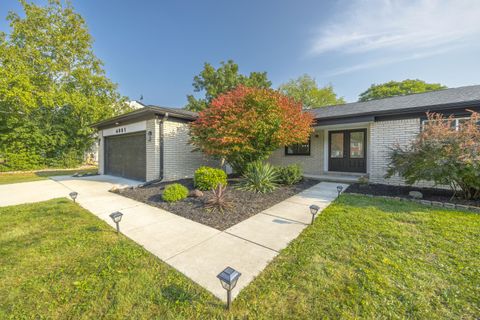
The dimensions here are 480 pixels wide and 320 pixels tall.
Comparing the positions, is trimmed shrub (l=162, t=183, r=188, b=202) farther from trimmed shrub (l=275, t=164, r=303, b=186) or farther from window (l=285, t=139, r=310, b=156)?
window (l=285, t=139, r=310, b=156)

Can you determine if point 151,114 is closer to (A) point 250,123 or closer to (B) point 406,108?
(A) point 250,123

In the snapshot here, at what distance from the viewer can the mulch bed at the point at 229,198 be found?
13.7 ft

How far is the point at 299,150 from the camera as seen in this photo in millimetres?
10352

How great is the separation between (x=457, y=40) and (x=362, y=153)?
5136 millimetres

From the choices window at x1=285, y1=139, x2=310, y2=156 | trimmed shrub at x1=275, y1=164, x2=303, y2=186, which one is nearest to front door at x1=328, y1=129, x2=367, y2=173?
window at x1=285, y1=139, x2=310, y2=156

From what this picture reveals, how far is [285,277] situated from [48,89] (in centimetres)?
2191

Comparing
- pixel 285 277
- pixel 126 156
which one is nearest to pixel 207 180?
pixel 285 277

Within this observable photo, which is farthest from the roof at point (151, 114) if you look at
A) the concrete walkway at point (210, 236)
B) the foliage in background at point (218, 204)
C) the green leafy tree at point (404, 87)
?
the green leafy tree at point (404, 87)

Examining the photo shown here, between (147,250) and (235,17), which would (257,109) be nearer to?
(147,250)

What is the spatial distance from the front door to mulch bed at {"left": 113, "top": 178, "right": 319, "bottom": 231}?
3.53m

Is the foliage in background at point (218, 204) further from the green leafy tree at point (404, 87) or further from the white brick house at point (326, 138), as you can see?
the green leafy tree at point (404, 87)

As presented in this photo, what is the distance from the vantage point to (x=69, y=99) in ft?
49.7

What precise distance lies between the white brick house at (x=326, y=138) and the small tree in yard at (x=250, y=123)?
2.01 m

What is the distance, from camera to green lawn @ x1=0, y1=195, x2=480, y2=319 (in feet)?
6.13
